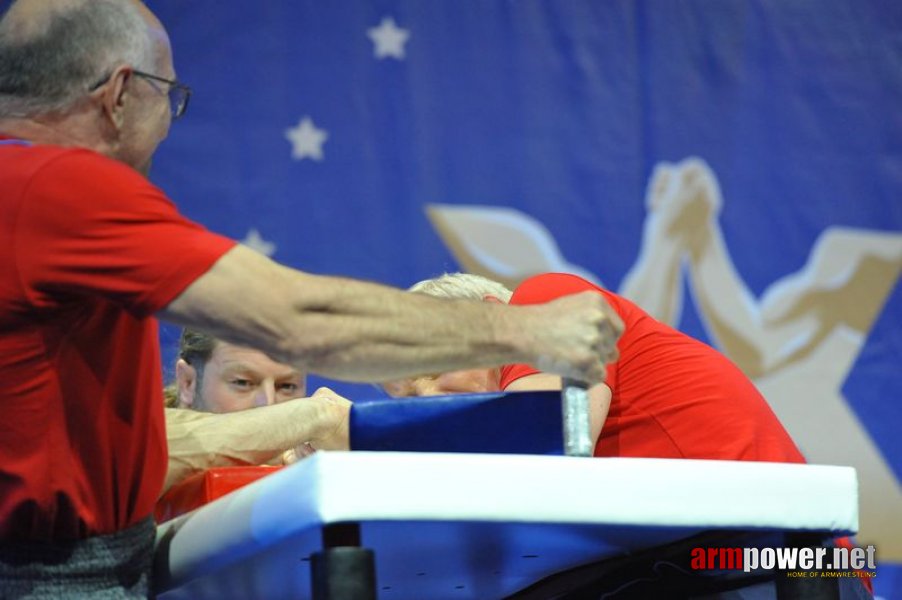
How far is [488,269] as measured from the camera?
2959mm

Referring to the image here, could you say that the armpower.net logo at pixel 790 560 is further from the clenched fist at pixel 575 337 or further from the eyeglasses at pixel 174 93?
the eyeglasses at pixel 174 93

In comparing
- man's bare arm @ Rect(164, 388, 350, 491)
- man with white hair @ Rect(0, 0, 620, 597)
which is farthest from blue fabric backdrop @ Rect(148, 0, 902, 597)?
man with white hair @ Rect(0, 0, 620, 597)

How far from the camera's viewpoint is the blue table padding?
127 centimetres

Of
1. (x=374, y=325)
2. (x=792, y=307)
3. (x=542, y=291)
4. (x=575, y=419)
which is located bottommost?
(x=575, y=419)

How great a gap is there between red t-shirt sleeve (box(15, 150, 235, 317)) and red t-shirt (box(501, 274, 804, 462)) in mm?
636

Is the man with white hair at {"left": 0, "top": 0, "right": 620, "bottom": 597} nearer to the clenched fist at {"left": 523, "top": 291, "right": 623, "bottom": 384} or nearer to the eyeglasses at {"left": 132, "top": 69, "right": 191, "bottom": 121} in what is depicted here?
the clenched fist at {"left": 523, "top": 291, "right": 623, "bottom": 384}

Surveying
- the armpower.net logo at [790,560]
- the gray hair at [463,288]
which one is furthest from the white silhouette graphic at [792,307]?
the armpower.net logo at [790,560]

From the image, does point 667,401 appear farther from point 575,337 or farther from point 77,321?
point 77,321

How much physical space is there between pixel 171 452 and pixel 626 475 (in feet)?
2.27

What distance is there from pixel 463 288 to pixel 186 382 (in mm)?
831

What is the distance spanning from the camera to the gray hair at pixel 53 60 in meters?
1.42

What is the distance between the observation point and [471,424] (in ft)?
4.21

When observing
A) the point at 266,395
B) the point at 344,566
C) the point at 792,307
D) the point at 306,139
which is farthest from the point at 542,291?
the point at 792,307

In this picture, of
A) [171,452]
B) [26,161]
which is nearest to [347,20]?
[171,452]
